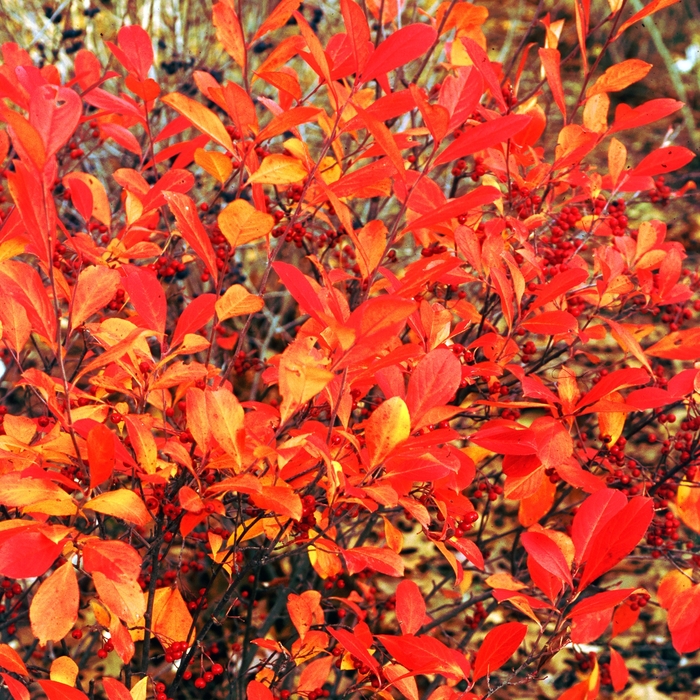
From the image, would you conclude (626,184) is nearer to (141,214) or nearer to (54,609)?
(141,214)

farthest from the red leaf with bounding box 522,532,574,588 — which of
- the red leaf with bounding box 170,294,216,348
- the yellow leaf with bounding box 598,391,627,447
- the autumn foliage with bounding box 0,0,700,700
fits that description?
the red leaf with bounding box 170,294,216,348

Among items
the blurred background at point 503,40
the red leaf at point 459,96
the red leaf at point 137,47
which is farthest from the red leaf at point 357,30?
Result: the blurred background at point 503,40

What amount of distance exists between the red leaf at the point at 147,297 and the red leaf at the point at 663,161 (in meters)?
0.81

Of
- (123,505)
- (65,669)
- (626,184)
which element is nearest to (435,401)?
(123,505)

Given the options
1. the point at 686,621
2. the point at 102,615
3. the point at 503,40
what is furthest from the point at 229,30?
the point at 503,40

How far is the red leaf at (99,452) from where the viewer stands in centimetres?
85

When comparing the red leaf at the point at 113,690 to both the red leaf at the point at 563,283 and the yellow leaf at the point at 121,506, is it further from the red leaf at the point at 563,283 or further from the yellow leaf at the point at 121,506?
the red leaf at the point at 563,283

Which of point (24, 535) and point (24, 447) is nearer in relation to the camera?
point (24, 535)

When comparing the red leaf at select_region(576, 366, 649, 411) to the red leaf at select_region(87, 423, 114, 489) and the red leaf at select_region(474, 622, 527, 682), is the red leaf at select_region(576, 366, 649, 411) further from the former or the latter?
the red leaf at select_region(87, 423, 114, 489)

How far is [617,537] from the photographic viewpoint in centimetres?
93

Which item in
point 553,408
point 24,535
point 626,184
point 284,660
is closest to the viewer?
point 24,535

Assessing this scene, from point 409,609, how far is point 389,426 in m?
0.31

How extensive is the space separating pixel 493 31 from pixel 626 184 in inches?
164

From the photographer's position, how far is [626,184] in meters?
1.41
